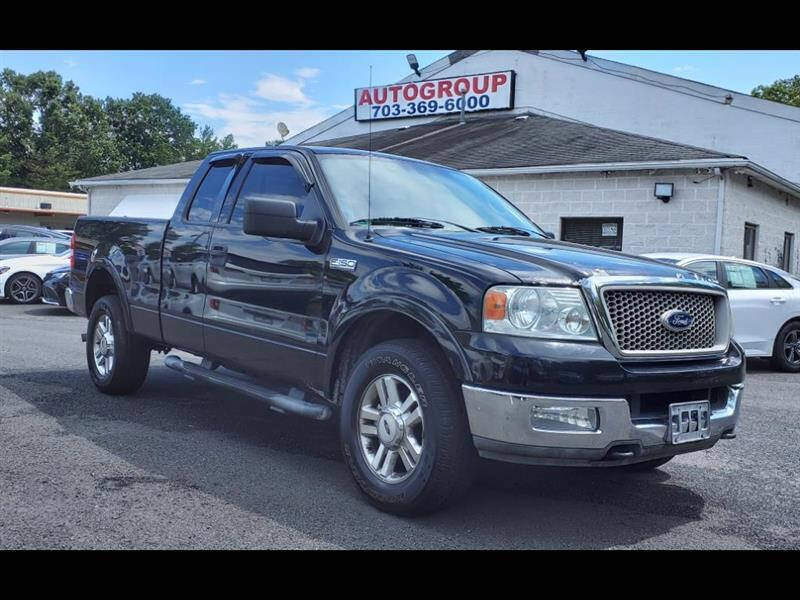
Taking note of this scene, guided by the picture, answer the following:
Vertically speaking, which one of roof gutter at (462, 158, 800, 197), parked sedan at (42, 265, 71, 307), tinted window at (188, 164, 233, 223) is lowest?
parked sedan at (42, 265, 71, 307)

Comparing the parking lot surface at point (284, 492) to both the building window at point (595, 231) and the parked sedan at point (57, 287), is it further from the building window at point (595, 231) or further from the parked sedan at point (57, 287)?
the building window at point (595, 231)

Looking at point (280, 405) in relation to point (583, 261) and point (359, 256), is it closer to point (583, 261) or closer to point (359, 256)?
point (359, 256)

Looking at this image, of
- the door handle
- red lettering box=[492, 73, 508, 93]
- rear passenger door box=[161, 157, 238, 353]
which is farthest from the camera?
red lettering box=[492, 73, 508, 93]

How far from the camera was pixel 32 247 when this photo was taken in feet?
58.5

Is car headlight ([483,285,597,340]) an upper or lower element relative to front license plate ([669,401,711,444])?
upper

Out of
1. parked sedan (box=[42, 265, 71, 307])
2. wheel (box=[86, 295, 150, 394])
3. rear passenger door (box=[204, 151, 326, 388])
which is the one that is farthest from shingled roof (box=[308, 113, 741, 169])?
rear passenger door (box=[204, 151, 326, 388])

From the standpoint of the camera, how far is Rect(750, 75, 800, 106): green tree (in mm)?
46109

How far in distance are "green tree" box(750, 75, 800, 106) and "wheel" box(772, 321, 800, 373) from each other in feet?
132

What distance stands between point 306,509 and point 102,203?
24996 mm

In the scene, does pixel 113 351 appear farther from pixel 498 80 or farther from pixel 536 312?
pixel 498 80

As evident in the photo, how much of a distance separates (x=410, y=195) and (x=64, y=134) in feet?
267

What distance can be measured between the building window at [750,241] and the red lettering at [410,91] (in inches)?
428

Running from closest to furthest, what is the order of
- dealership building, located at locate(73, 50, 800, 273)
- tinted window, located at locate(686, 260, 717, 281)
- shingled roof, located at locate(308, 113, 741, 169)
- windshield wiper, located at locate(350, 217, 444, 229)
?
windshield wiper, located at locate(350, 217, 444, 229) < tinted window, located at locate(686, 260, 717, 281) < dealership building, located at locate(73, 50, 800, 273) < shingled roof, located at locate(308, 113, 741, 169)

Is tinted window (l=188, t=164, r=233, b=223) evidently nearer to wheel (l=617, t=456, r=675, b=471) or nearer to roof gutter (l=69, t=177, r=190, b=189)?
wheel (l=617, t=456, r=675, b=471)
